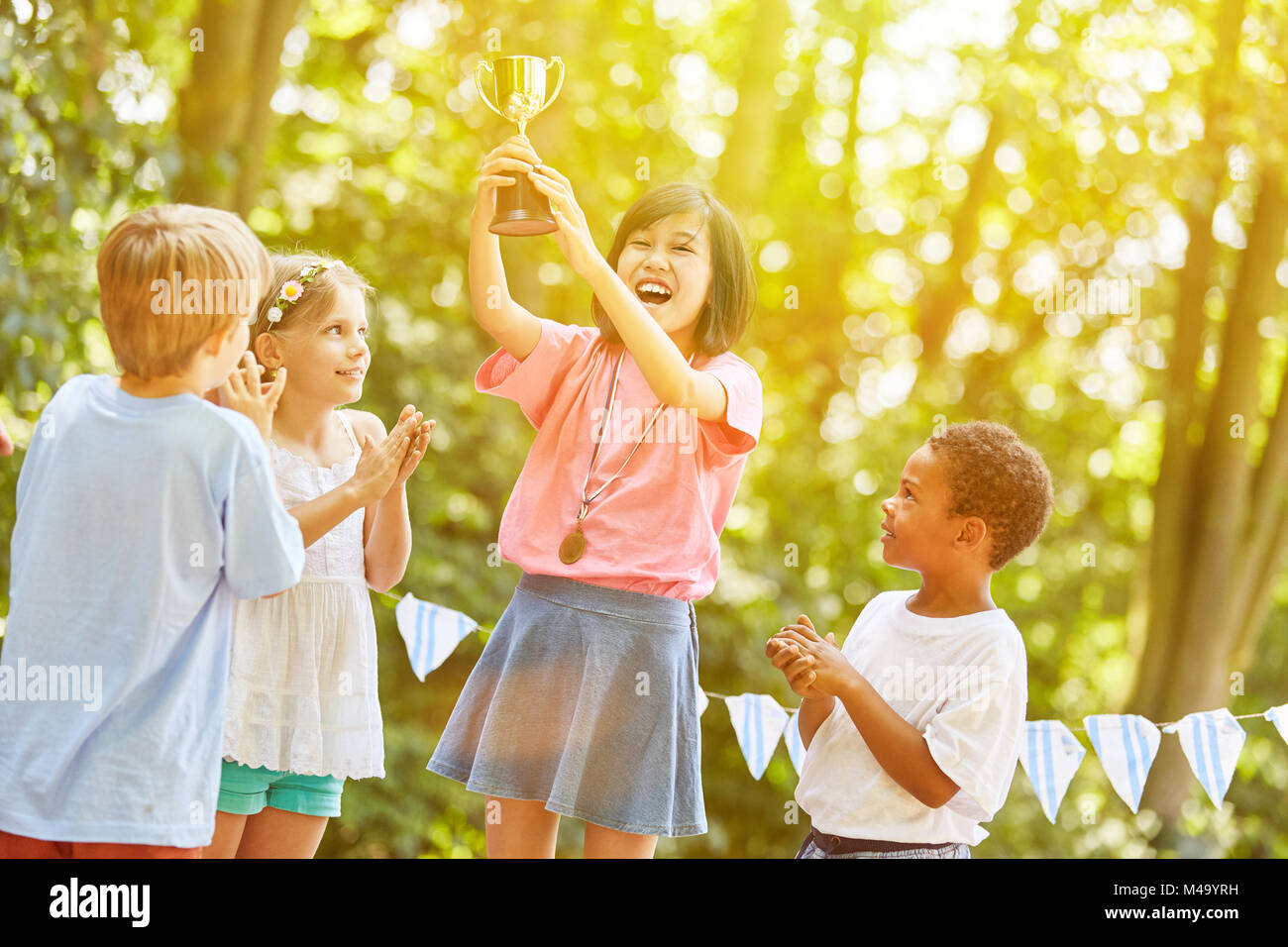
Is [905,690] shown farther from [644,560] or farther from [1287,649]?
[1287,649]

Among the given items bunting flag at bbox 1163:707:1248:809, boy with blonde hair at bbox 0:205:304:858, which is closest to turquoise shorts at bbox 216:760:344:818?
boy with blonde hair at bbox 0:205:304:858

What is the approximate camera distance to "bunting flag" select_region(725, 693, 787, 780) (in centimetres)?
315

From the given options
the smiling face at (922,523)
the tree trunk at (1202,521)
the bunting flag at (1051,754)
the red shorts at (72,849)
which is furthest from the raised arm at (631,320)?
the tree trunk at (1202,521)

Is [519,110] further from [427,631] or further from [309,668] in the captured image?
[427,631]

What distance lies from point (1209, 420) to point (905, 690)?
5.00 meters

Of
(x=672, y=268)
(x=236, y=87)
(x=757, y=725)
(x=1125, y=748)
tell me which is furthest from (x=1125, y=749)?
(x=236, y=87)

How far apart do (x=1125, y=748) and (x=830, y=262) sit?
5829 millimetres

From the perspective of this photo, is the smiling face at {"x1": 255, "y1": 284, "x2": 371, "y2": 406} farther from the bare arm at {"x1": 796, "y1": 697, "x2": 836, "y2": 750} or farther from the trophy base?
the bare arm at {"x1": 796, "y1": 697, "x2": 836, "y2": 750}

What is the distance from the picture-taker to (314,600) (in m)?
2.25

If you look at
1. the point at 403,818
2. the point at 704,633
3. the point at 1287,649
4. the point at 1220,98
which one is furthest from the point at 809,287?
the point at 403,818

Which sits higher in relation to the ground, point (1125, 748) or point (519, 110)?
point (519, 110)

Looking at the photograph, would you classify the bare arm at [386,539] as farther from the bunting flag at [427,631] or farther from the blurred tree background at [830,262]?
the blurred tree background at [830,262]

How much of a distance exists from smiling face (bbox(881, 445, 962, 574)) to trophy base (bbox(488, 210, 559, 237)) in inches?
30.7
